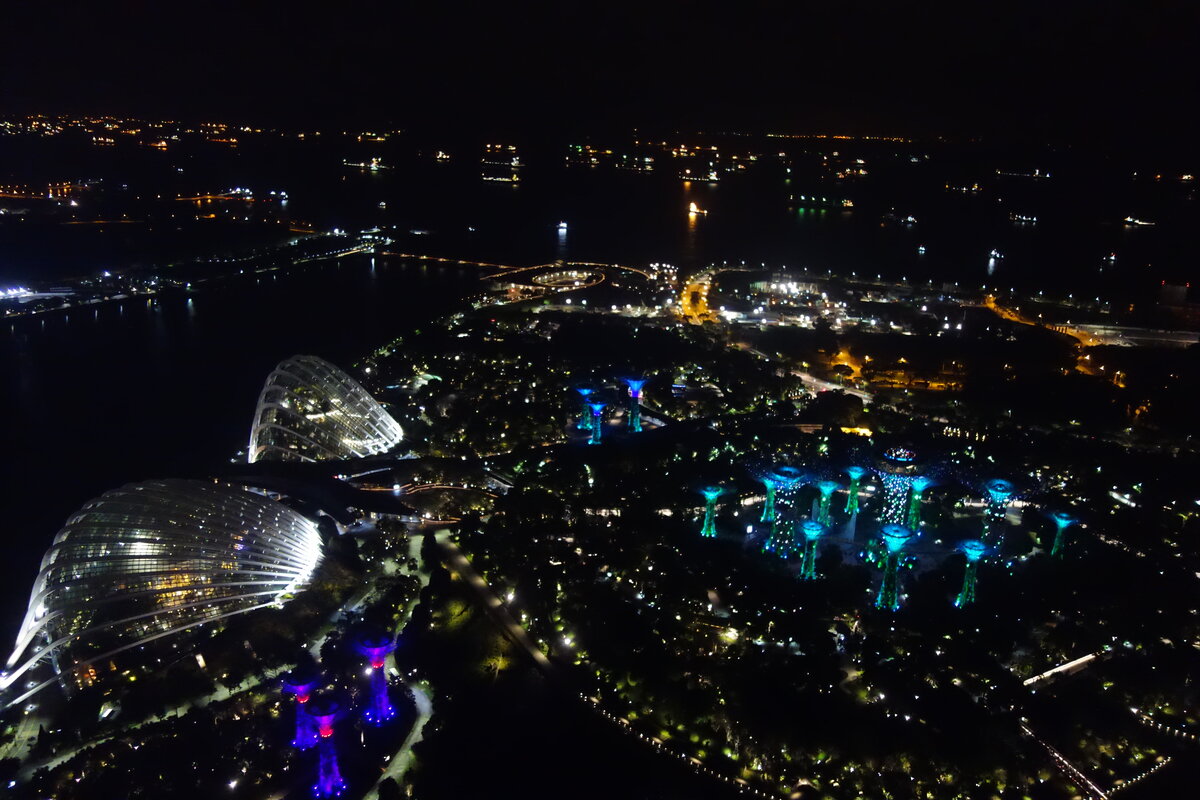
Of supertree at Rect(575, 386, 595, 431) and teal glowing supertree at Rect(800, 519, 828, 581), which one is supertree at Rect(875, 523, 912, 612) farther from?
supertree at Rect(575, 386, 595, 431)

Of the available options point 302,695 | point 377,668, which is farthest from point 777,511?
point 302,695

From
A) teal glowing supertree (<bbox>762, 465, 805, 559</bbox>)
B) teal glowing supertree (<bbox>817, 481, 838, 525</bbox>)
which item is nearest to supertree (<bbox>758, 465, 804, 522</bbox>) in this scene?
teal glowing supertree (<bbox>762, 465, 805, 559</bbox>)

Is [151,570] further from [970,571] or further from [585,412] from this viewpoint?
[970,571]

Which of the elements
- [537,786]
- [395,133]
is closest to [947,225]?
[537,786]

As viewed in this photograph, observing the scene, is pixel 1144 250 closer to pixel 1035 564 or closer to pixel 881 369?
pixel 881 369

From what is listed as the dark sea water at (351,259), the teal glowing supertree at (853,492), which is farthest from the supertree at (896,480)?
the dark sea water at (351,259)

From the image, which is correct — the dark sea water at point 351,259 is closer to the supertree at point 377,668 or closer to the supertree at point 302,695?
the supertree at point 302,695
